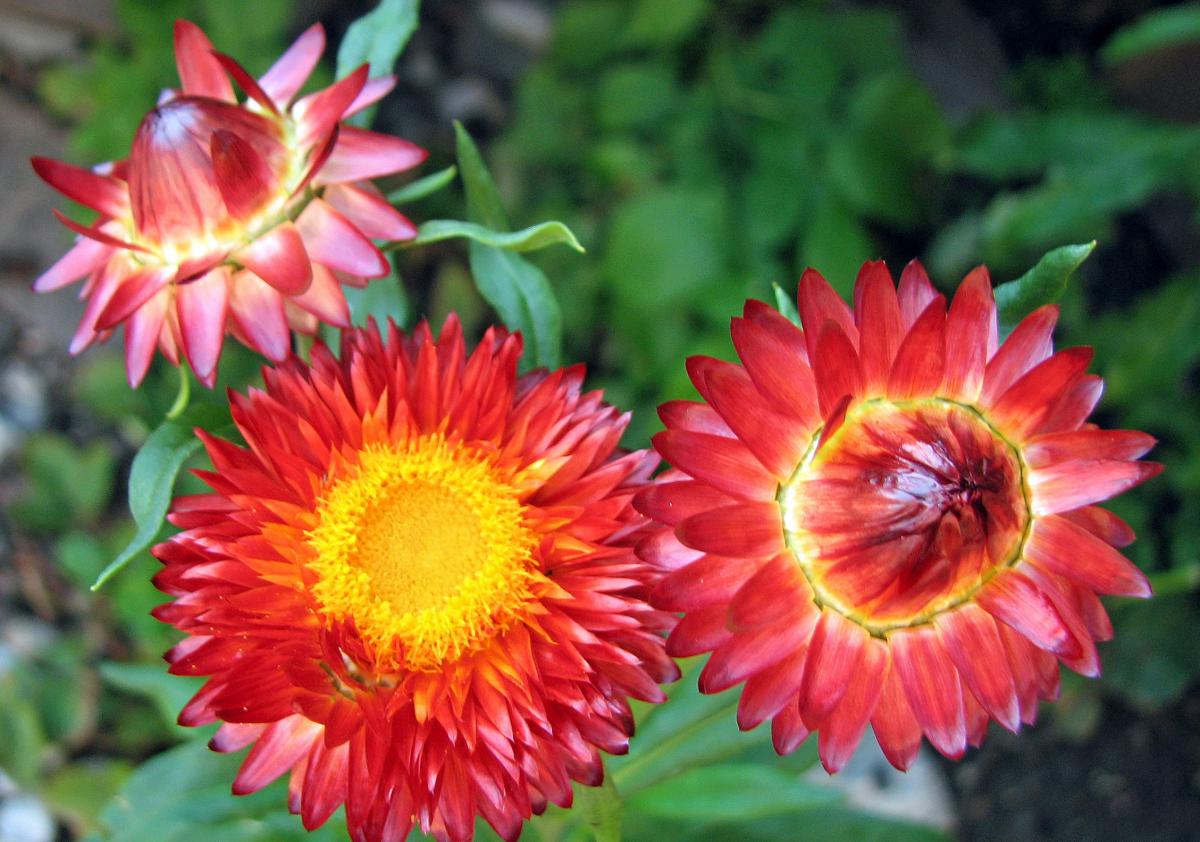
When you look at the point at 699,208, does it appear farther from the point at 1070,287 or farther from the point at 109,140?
the point at 109,140

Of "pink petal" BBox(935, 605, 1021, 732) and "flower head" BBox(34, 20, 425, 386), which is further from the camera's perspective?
"flower head" BBox(34, 20, 425, 386)

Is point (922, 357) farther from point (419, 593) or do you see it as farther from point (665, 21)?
point (665, 21)

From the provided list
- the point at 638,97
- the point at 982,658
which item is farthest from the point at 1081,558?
the point at 638,97

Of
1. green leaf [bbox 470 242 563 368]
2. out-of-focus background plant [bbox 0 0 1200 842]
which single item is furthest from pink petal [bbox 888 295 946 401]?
out-of-focus background plant [bbox 0 0 1200 842]

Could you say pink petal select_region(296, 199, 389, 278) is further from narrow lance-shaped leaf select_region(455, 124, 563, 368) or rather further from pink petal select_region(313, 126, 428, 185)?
narrow lance-shaped leaf select_region(455, 124, 563, 368)

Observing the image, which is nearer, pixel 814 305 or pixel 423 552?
pixel 814 305

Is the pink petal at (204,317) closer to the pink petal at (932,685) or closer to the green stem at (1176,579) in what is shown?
the pink petal at (932,685)

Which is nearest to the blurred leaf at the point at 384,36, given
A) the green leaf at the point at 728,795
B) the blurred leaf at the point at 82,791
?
the green leaf at the point at 728,795

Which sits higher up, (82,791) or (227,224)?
(227,224)
